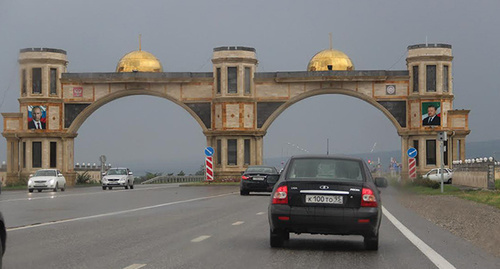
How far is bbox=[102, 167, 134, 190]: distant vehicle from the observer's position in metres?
55.5

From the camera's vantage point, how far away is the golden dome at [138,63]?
254 feet

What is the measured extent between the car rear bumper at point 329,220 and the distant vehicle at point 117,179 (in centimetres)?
4245

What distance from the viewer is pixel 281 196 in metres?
13.7

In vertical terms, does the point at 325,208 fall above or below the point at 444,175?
above

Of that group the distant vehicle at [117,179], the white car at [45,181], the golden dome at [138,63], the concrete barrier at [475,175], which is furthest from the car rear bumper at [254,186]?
the golden dome at [138,63]

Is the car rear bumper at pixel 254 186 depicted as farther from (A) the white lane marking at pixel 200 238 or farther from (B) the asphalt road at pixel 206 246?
(A) the white lane marking at pixel 200 238

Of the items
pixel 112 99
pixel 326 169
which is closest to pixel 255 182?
pixel 326 169

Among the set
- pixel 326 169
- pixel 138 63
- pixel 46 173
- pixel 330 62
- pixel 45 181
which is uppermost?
pixel 138 63

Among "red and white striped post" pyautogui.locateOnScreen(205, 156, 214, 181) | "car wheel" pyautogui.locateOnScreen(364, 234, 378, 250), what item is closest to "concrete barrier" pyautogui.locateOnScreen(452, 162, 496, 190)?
"red and white striped post" pyautogui.locateOnScreen(205, 156, 214, 181)

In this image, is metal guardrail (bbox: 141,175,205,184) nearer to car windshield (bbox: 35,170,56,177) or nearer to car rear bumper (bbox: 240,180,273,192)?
car windshield (bbox: 35,170,56,177)

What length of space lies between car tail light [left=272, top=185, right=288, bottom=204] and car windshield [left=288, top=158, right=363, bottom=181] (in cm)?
38

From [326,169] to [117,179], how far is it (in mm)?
42798

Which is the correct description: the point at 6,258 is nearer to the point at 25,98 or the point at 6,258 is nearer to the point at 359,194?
the point at 359,194

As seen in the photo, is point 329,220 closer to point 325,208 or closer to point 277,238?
point 325,208
